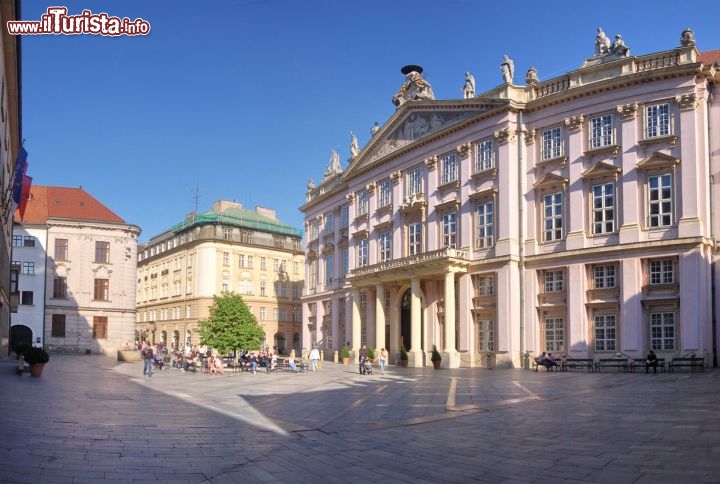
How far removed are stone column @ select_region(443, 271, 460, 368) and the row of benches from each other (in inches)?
287

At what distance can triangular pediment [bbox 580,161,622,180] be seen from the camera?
129 feet

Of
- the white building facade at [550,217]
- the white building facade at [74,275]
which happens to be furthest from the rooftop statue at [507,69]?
the white building facade at [74,275]

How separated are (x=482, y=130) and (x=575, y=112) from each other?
6894 mm

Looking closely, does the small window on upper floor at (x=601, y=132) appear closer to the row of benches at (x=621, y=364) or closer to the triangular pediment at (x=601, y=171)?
the triangular pediment at (x=601, y=171)

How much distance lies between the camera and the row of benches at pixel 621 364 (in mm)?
33938

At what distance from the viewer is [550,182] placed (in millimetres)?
42719

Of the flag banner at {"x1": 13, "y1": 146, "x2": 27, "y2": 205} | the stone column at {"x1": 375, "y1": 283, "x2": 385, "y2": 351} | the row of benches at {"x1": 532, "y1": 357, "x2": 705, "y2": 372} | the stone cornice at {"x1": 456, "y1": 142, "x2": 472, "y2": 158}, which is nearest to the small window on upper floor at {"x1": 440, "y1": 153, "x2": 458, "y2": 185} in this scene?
the stone cornice at {"x1": 456, "y1": 142, "x2": 472, "y2": 158}

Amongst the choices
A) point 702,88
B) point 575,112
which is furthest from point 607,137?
point 702,88

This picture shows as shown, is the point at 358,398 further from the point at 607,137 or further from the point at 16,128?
the point at 16,128

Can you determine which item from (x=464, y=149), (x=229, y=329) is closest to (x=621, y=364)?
(x=464, y=149)

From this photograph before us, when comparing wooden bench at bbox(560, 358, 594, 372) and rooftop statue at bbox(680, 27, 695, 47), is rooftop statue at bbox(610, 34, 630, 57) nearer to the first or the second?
rooftop statue at bbox(680, 27, 695, 47)

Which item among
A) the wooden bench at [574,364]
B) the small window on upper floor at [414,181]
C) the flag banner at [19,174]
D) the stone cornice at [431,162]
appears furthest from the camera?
the small window on upper floor at [414,181]

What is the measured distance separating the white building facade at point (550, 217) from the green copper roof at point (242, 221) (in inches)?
1428

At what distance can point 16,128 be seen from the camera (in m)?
42.2
